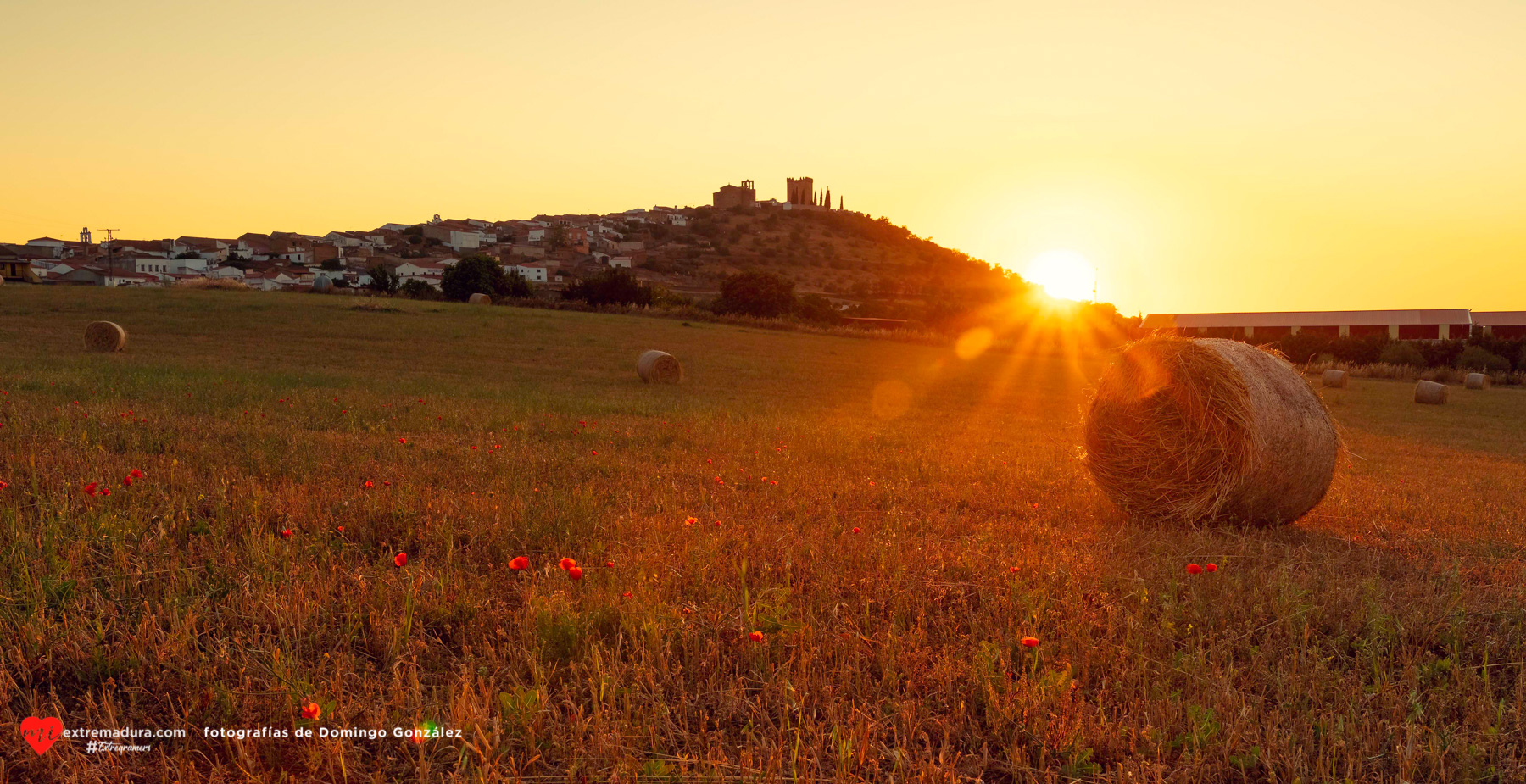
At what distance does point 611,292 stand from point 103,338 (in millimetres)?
44015

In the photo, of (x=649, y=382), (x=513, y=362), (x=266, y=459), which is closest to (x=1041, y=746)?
(x=266, y=459)

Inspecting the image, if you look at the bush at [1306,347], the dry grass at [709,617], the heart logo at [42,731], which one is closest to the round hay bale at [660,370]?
the dry grass at [709,617]

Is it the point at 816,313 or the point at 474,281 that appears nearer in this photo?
the point at 474,281

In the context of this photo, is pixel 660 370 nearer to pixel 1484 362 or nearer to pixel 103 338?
pixel 103 338

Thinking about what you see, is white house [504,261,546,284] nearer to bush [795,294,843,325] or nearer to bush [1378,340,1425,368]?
bush [795,294,843,325]

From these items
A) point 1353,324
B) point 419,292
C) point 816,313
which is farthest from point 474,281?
point 1353,324

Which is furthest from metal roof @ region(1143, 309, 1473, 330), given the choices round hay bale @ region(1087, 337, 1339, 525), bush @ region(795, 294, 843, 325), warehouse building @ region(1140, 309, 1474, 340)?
round hay bale @ region(1087, 337, 1339, 525)

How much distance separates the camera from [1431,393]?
33.7 m

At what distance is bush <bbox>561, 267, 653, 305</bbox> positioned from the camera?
225 feet

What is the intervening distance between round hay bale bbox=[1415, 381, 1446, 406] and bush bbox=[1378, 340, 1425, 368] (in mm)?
23303

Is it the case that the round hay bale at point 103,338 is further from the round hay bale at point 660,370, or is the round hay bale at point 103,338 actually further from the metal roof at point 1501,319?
the metal roof at point 1501,319

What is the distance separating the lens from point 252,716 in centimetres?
373

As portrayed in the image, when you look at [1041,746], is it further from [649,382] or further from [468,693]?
[649,382]

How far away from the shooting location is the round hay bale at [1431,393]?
33656 millimetres
